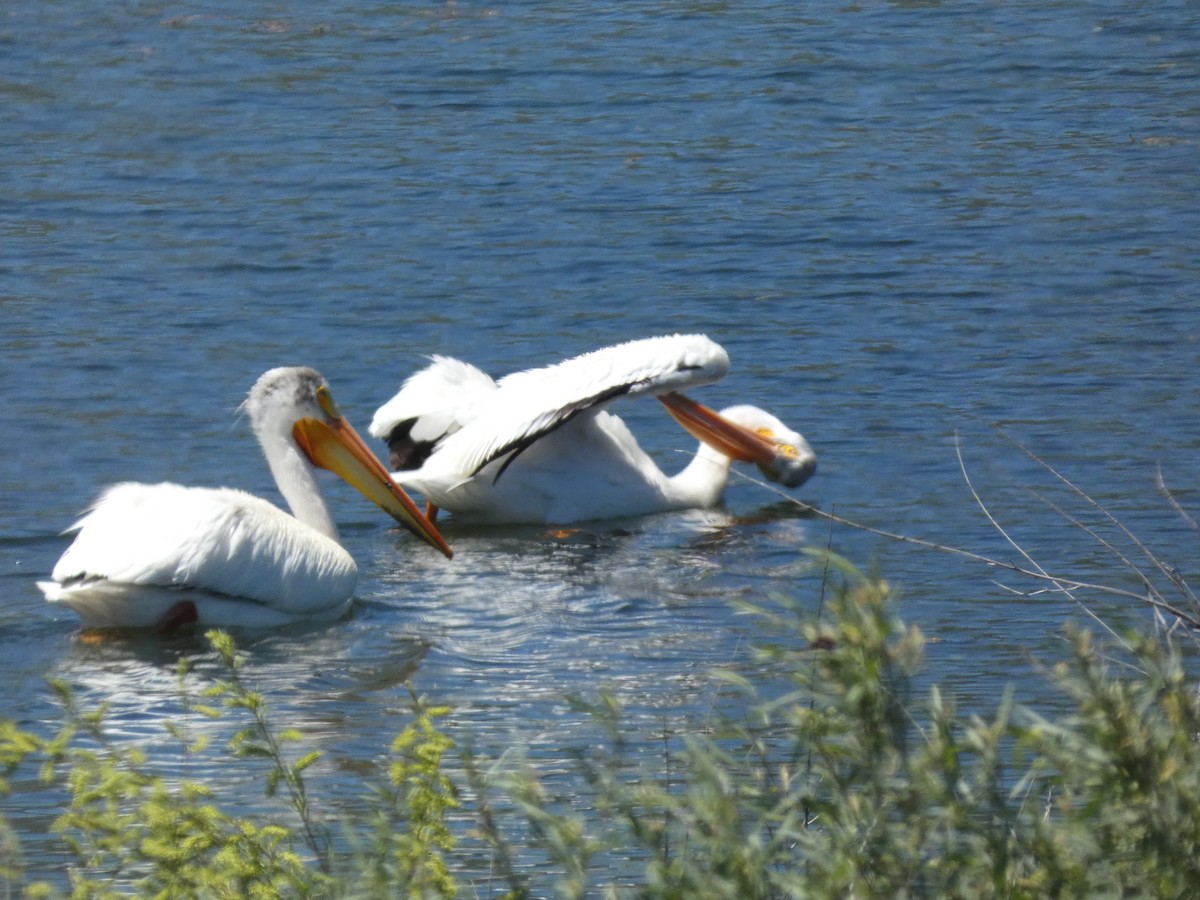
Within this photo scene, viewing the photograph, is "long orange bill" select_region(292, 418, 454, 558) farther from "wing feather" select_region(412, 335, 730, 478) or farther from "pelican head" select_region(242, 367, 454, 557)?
"wing feather" select_region(412, 335, 730, 478)

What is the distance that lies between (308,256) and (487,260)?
3.16ft

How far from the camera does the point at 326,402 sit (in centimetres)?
662

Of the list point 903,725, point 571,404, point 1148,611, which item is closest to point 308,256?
point 571,404

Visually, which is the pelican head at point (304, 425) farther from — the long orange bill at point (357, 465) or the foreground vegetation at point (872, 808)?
the foreground vegetation at point (872, 808)

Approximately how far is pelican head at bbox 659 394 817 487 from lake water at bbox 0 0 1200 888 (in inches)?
5.1

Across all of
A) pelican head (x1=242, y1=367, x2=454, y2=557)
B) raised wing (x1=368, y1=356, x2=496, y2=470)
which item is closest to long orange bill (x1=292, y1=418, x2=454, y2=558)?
pelican head (x1=242, y1=367, x2=454, y2=557)

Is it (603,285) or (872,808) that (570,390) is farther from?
(872,808)

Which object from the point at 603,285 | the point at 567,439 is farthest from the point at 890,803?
the point at 603,285

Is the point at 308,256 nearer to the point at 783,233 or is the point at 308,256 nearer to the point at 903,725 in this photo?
the point at 783,233

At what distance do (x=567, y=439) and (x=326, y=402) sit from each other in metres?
1.34

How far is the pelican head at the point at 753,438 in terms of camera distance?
7609 millimetres

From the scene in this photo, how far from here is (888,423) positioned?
8.08 meters

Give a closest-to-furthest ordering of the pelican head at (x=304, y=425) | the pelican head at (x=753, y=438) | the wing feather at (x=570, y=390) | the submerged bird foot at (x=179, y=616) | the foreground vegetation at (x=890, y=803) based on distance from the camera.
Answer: the foreground vegetation at (x=890, y=803), the submerged bird foot at (x=179, y=616), the pelican head at (x=304, y=425), the wing feather at (x=570, y=390), the pelican head at (x=753, y=438)

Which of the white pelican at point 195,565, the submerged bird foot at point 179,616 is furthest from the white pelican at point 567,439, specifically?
the submerged bird foot at point 179,616
